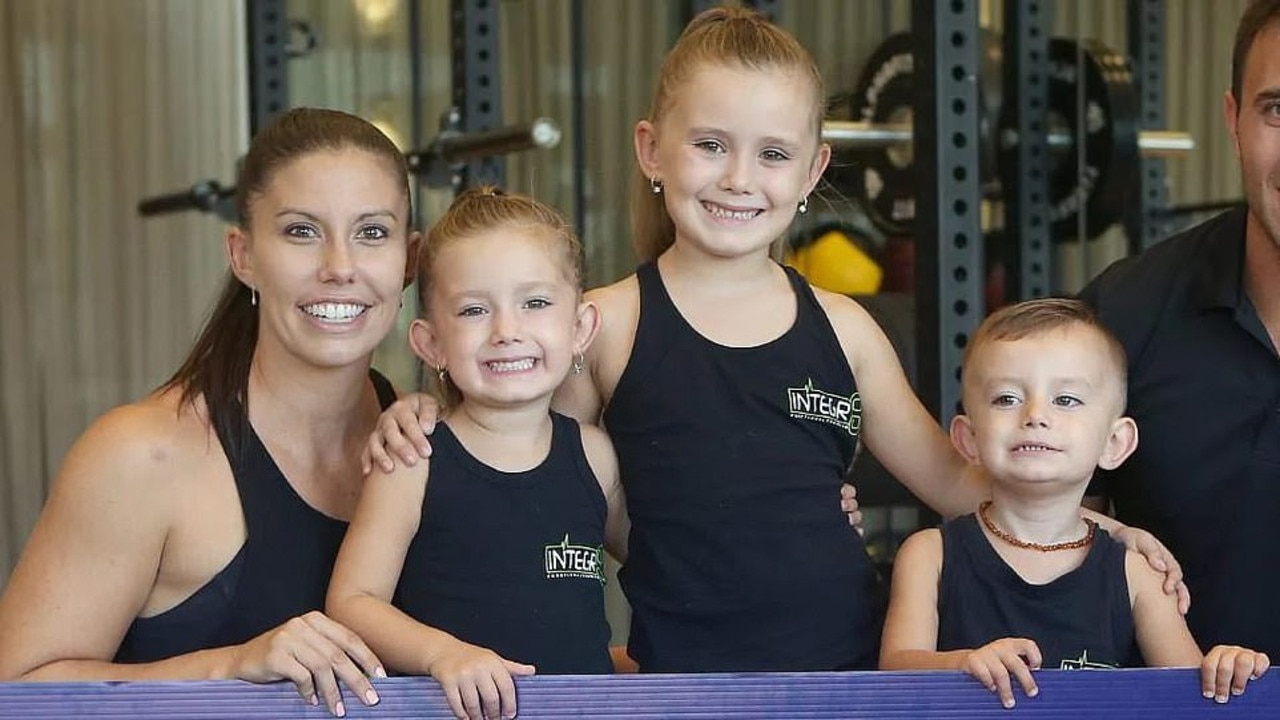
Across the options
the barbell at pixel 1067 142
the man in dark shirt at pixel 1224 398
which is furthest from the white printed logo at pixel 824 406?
the barbell at pixel 1067 142

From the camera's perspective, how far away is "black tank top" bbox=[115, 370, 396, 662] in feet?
4.95

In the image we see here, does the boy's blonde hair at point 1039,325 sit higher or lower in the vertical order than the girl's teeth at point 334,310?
lower

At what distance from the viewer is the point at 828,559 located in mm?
1563

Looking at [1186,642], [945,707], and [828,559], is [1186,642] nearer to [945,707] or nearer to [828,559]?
[828,559]

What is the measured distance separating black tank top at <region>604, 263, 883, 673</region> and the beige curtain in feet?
12.2

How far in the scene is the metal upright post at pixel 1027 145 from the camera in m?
3.08

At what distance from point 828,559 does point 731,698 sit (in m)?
0.46

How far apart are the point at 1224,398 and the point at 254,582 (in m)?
1.03

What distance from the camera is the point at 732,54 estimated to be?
153 cm

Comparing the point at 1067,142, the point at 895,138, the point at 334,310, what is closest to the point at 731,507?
the point at 334,310

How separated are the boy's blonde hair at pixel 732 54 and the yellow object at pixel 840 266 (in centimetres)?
176

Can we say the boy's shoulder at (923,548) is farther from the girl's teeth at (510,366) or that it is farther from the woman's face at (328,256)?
the woman's face at (328,256)

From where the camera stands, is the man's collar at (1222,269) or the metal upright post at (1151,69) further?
the metal upright post at (1151,69)

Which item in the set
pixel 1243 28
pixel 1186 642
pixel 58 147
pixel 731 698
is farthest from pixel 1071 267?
pixel 58 147
